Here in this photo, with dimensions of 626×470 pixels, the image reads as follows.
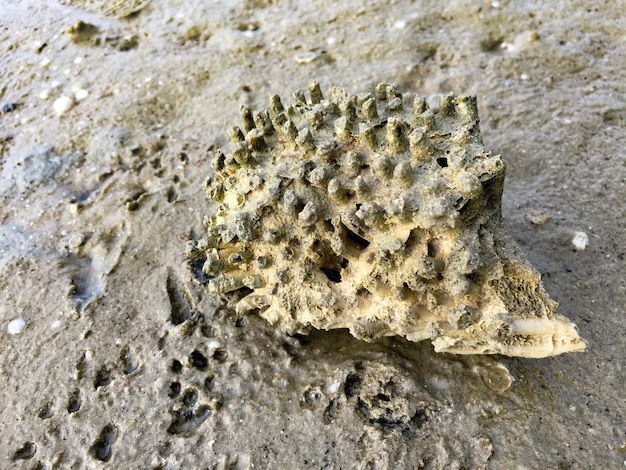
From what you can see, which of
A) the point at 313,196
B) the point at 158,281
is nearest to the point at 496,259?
the point at 313,196

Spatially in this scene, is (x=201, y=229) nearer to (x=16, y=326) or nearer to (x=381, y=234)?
(x=16, y=326)

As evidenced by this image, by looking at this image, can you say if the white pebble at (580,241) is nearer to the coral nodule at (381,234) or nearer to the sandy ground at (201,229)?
the sandy ground at (201,229)

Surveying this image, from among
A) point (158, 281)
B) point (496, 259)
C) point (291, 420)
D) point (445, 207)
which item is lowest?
point (291, 420)

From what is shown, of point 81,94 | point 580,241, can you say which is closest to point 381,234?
point 580,241

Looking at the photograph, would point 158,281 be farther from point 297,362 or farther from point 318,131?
point 318,131

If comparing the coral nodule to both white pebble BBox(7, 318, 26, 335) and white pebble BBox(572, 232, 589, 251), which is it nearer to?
white pebble BBox(572, 232, 589, 251)

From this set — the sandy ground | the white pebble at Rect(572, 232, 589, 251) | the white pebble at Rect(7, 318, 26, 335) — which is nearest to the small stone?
the sandy ground
